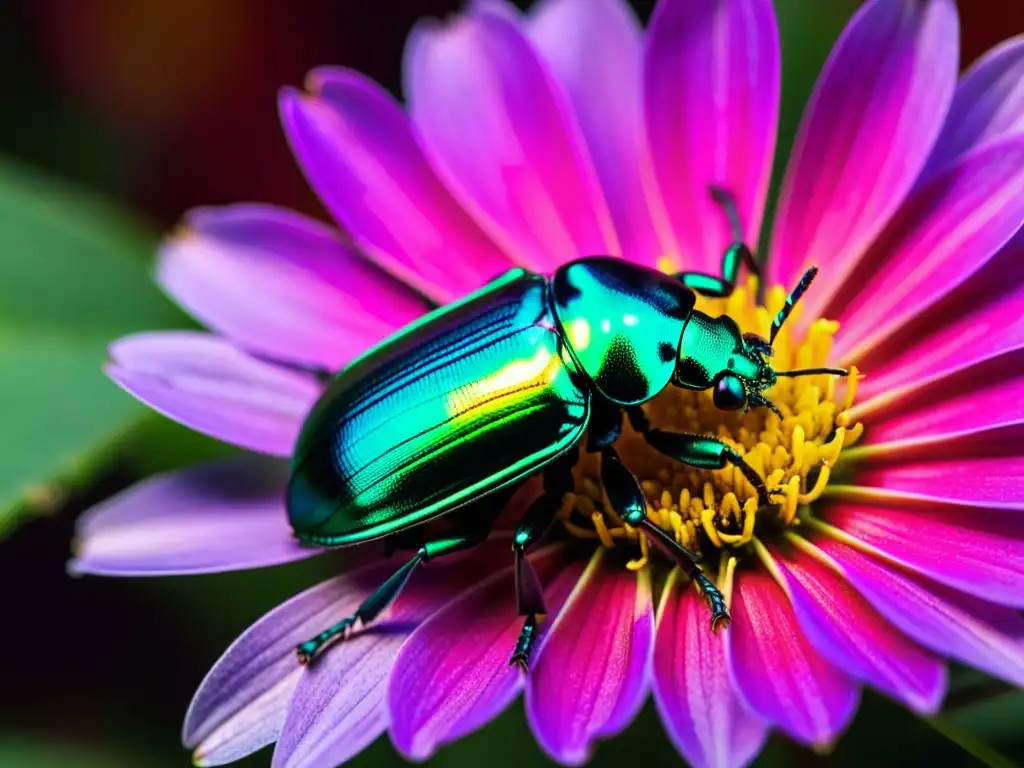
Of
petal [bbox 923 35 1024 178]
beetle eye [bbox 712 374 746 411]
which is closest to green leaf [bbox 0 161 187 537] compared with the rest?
beetle eye [bbox 712 374 746 411]

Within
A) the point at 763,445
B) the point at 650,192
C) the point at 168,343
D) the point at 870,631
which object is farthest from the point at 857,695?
the point at 168,343

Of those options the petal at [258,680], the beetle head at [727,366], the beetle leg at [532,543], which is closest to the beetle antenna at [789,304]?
the beetle head at [727,366]

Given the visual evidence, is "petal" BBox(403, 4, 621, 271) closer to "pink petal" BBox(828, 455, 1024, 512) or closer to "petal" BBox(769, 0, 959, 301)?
"petal" BBox(769, 0, 959, 301)

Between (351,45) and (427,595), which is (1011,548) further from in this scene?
(351,45)

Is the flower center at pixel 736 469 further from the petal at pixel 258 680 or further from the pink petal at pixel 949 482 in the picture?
the petal at pixel 258 680

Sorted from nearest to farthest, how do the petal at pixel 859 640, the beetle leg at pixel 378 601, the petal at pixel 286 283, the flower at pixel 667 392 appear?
the petal at pixel 859 640, the flower at pixel 667 392, the beetle leg at pixel 378 601, the petal at pixel 286 283

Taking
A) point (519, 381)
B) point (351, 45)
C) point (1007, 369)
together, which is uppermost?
point (351, 45)
